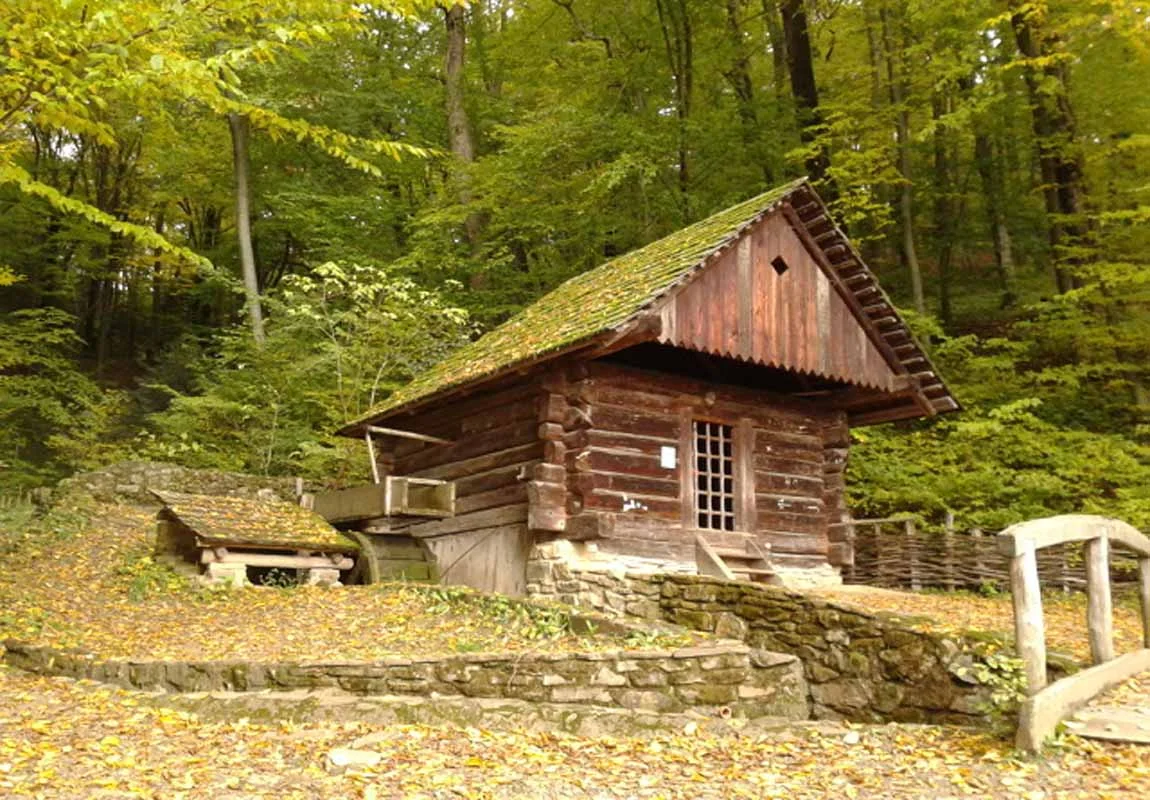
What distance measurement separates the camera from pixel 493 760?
6.75 m

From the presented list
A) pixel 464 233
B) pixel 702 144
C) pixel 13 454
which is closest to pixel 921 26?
pixel 702 144

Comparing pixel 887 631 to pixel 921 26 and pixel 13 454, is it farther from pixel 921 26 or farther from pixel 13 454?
pixel 13 454

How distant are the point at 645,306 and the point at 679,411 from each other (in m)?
2.44

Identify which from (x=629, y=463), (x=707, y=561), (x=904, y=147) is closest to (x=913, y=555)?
(x=707, y=561)

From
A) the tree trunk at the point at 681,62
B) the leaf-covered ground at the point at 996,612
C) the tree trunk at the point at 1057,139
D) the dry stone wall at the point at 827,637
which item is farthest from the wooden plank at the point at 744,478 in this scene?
the tree trunk at the point at 681,62

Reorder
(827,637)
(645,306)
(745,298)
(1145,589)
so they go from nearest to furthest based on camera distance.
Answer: (1145,589) < (827,637) < (645,306) < (745,298)

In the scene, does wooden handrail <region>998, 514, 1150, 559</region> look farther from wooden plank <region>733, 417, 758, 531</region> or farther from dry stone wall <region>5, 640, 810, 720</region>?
wooden plank <region>733, 417, 758, 531</region>

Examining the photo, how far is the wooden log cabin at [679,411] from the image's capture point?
41.0 ft

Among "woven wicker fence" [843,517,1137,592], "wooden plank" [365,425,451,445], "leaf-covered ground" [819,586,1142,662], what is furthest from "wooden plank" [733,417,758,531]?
"wooden plank" [365,425,451,445]

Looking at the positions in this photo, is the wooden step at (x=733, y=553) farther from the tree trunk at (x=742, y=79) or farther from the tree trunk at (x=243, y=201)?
the tree trunk at (x=243, y=201)

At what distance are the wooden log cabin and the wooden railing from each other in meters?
5.14

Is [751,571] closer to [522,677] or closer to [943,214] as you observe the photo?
[522,677]

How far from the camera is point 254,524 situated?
47.8 ft

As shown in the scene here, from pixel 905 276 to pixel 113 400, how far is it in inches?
900
